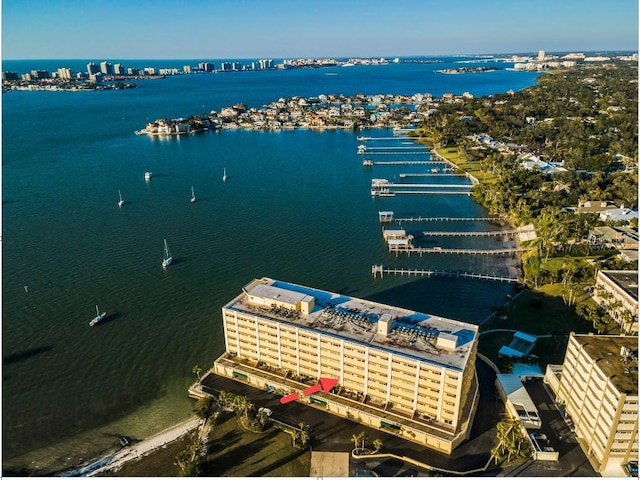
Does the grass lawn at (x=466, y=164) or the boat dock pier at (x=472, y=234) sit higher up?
the grass lawn at (x=466, y=164)

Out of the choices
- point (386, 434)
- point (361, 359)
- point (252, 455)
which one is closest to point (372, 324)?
point (361, 359)

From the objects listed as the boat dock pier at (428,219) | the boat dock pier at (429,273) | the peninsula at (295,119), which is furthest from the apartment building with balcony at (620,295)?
the peninsula at (295,119)

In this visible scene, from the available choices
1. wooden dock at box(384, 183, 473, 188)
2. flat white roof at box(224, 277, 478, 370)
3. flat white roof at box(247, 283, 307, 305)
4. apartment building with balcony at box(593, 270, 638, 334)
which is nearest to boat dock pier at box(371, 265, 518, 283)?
apartment building with balcony at box(593, 270, 638, 334)

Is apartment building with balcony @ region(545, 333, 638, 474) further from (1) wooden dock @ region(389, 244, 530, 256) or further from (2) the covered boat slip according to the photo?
(1) wooden dock @ region(389, 244, 530, 256)

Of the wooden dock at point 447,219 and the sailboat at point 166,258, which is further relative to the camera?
the wooden dock at point 447,219

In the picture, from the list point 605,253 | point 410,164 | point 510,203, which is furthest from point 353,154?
point 605,253

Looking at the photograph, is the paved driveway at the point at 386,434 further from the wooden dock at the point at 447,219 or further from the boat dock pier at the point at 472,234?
the wooden dock at the point at 447,219
